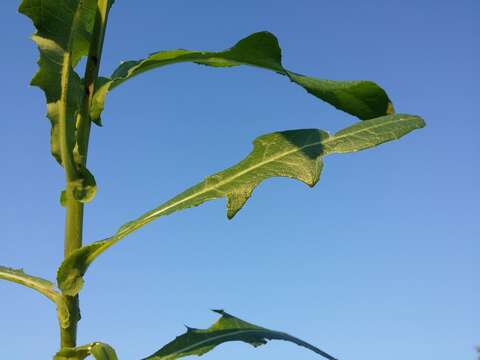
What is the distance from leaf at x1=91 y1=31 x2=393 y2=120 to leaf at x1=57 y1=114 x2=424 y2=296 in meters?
0.12

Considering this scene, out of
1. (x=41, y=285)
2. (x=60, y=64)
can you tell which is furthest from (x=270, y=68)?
(x=41, y=285)

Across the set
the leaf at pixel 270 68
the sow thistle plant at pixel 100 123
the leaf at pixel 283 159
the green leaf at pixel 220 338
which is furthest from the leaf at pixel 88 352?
the leaf at pixel 270 68

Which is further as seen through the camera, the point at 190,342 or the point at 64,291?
the point at 190,342

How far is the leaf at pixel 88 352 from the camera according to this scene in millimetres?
1728

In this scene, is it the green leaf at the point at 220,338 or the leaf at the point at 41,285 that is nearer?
the leaf at the point at 41,285

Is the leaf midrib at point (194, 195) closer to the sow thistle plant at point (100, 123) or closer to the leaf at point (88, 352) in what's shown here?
the sow thistle plant at point (100, 123)

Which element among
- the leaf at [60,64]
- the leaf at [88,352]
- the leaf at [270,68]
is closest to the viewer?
the leaf at [88,352]

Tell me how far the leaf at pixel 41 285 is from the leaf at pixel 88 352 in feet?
0.24

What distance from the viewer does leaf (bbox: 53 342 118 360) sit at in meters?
1.73

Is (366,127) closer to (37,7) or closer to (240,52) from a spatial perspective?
(240,52)

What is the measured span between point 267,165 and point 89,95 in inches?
23.3

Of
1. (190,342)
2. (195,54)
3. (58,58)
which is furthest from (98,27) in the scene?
(190,342)

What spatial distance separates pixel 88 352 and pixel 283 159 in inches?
32.8

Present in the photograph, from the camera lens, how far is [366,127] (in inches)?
85.7
